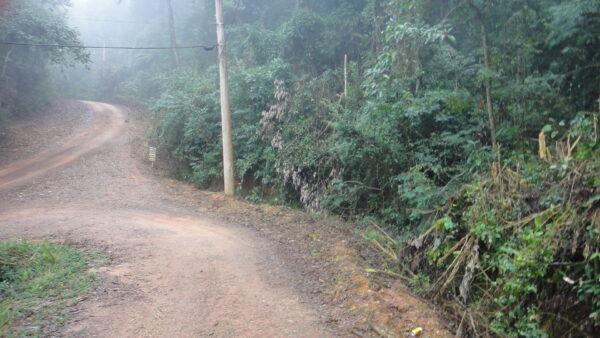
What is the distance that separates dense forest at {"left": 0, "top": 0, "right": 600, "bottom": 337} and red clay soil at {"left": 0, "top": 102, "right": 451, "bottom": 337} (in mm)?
1006

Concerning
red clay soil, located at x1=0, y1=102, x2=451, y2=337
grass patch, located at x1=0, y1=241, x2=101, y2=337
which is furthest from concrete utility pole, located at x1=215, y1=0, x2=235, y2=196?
grass patch, located at x1=0, y1=241, x2=101, y2=337

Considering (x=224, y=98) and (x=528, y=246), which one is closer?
(x=528, y=246)

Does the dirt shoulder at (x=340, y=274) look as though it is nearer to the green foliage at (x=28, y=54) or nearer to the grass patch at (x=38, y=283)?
the grass patch at (x=38, y=283)

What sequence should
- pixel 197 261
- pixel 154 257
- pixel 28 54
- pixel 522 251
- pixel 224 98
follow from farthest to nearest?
pixel 28 54 < pixel 224 98 < pixel 154 257 < pixel 197 261 < pixel 522 251

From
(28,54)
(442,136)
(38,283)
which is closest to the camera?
(38,283)

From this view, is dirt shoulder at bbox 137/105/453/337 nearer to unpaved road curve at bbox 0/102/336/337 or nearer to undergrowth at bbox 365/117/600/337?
unpaved road curve at bbox 0/102/336/337

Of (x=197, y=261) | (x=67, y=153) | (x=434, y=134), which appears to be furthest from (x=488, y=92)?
(x=67, y=153)

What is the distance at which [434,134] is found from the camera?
37.0ft

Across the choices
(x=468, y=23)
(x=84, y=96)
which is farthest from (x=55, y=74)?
(x=468, y=23)

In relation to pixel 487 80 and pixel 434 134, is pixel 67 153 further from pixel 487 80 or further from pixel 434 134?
pixel 487 80

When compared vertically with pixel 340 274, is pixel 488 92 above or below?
above

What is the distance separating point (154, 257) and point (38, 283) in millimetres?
1894

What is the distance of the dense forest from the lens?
5789 millimetres

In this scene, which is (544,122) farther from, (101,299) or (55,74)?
(55,74)
